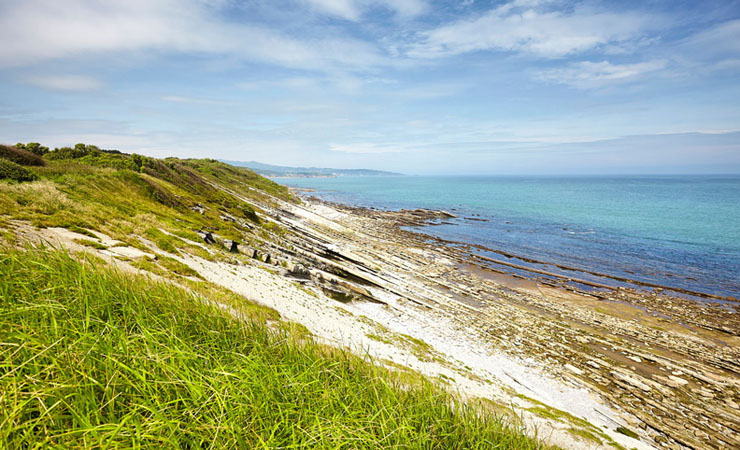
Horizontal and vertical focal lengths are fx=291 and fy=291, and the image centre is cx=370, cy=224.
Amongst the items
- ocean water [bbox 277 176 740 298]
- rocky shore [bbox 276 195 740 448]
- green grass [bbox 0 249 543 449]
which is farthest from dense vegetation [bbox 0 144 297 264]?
ocean water [bbox 277 176 740 298]

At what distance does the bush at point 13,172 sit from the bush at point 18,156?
5.08 metres

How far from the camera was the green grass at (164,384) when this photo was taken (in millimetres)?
2598

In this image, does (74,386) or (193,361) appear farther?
(193,361)

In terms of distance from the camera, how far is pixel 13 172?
17.7 meters

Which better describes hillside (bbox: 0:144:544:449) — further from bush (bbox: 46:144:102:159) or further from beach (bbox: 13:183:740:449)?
bush (bbox: 46:144:102:159)

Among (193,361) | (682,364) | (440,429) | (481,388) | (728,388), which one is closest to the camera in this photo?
(193,361)

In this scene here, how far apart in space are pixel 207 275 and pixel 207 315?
13114 mm

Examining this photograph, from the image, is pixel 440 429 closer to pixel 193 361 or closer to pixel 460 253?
pixel 193 361

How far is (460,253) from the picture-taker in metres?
48.4

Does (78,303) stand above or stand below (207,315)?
above

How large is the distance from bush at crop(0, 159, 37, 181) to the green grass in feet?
65.7

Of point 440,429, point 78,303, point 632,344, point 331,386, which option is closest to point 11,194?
point 78,303

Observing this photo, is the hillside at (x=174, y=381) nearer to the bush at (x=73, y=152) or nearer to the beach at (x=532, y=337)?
the beach at (x=532, y=337)

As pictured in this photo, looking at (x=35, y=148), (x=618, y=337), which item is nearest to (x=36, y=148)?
(x=35, y=148)
